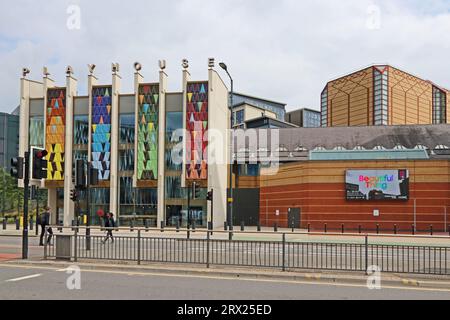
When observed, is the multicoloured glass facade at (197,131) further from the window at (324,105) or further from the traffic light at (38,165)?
the window at (324,105)

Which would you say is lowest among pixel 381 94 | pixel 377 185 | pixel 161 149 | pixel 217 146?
pixel 377 185

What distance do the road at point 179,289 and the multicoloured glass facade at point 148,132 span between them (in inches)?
1368

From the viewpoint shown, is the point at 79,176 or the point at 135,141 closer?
the point at 79,176

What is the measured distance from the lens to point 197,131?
44938 millimetres

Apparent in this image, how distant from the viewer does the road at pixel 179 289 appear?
28.5ft

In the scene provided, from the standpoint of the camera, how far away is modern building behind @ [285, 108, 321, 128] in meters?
147

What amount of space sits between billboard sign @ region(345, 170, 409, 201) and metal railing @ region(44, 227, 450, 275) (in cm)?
2558

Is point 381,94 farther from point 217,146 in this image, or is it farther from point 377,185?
point 377,185

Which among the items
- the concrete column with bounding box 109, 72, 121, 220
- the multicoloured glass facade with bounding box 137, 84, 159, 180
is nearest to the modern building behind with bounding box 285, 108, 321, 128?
the multicoloured glass facade with bounding box 137, 84, 159, 180

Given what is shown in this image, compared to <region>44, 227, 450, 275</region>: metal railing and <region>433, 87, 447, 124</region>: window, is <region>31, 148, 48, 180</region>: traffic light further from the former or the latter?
<region>433, 87, 447, 124</region>: window

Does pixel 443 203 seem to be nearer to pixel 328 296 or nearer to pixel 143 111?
pixel 143 111

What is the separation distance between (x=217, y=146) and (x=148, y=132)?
7084mm

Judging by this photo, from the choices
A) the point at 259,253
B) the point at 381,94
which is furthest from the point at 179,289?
the point at 381,94

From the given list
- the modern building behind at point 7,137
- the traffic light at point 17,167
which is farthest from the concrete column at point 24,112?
the modern building behind at point 7,137
